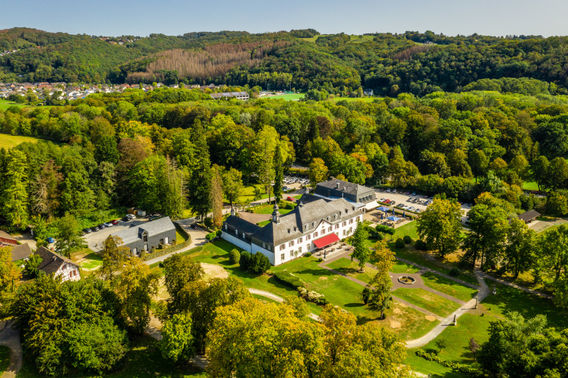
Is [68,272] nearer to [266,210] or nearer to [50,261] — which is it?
[50,261]

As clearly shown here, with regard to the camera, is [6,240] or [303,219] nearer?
[6,240]

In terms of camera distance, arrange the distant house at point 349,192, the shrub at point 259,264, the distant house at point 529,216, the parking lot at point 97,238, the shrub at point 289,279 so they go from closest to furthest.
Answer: the shrub at point 289,279 < the shrub at point 259,264 < the parking lot at point 97,238 < the distant house at point 529,216 < the distant house at point 349,192

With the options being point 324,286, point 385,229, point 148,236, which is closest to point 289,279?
point 324,286

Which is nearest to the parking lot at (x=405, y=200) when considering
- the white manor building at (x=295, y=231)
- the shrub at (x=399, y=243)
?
the shrub at (x=399, y=243)

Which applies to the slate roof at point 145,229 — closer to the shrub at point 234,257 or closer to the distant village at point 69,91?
the shrub at point 234,257

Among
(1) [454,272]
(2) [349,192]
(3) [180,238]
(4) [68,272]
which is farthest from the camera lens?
(2) [349,192]

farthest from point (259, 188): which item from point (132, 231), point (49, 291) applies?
point (49, 291)

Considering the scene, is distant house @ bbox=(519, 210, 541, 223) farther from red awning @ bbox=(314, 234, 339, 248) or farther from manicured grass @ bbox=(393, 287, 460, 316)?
red awning @ bbox=(314, 234, 339, 248)

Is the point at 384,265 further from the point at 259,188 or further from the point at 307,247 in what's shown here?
the point at 259,188
